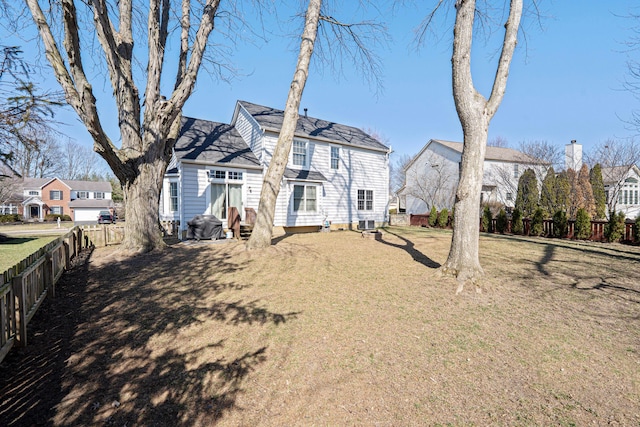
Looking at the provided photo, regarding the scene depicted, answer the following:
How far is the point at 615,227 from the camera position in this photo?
1205cm

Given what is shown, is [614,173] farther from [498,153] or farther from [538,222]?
[538,222]

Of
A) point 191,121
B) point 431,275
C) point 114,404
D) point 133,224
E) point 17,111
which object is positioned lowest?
point 114,404

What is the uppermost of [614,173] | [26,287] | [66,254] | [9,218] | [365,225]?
[614,173]

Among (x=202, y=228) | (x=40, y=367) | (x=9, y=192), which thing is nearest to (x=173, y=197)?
(x=202, y=228)

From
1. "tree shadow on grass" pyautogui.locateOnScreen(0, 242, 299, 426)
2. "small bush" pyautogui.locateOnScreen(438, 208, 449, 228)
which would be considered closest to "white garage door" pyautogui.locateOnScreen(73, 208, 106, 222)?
"tree shadow on grass" pyautogui.locateOnScreen(0, 242, 299, 426)

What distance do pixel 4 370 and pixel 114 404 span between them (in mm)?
1620

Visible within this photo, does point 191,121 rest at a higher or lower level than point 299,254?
higher

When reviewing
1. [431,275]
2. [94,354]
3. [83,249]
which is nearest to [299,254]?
[431,275]

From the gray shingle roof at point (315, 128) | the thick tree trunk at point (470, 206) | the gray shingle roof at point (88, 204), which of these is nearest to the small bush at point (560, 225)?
the gray shingle roof at point (315, 128)

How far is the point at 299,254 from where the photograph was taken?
862cm

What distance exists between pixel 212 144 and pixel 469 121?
12.4m

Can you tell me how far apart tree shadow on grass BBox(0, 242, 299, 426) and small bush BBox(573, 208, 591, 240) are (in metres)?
14.6

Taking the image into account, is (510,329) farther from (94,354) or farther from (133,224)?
(133,224)

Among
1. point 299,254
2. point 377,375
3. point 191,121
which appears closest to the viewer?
point 377,375
